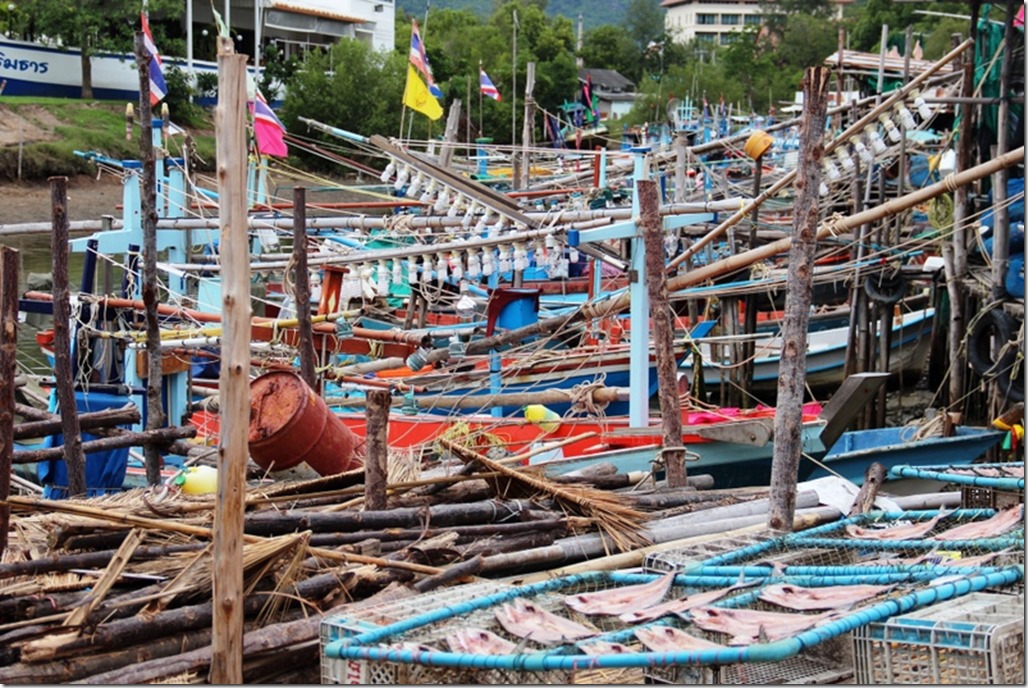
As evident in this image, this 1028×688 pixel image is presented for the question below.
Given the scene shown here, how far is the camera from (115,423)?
34.8ft

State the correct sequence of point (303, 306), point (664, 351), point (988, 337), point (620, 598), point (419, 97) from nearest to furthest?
point (620, 598)
point (664, 351)
point (303, 306)
point (988, 337)
point (419, 97)

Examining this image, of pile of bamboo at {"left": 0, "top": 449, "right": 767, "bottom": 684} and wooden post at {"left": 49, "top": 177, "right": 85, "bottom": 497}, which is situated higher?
wooden post at {"left": 49, "top": 177, "right": 85, "bottom": 497}

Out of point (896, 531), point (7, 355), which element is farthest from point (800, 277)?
point (7, 355)

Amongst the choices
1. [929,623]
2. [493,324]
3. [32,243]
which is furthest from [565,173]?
[929,623]

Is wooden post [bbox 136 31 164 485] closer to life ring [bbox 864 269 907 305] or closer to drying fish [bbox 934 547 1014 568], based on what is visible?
drying fish [bbox 934 547 1014 568]

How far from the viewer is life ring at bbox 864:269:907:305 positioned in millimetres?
19469

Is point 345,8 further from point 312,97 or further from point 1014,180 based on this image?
point 1014,180

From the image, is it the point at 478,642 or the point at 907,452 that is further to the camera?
the point at 907,452

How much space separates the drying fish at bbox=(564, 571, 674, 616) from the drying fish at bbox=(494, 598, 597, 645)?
17 centimetres

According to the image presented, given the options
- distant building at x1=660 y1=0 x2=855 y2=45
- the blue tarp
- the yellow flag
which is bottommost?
the blue tarp

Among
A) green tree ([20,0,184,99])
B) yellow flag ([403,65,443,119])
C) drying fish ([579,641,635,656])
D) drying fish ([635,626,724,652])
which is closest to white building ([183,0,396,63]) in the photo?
green tree ([20,0,184,99])

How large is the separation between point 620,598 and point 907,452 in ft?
23.8

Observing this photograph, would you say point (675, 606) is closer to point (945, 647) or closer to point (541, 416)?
point (945, 647)

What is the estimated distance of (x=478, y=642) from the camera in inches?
245
